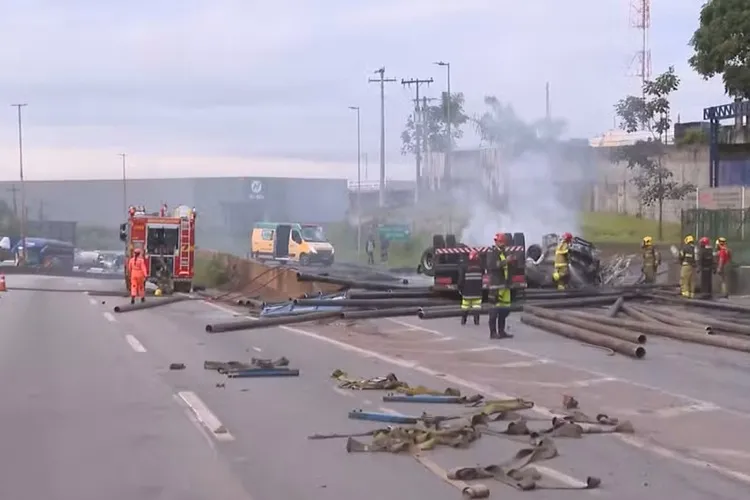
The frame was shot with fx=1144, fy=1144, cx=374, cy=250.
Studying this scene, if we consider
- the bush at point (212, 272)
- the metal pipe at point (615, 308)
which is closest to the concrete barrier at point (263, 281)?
the bush at point (212, 272)

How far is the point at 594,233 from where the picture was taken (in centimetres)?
5059

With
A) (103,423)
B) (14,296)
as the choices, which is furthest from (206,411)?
(14,296)

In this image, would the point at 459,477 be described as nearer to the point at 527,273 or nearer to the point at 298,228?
the point at 527,273

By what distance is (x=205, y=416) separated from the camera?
1177cm

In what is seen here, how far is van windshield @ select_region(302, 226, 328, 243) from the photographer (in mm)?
56062

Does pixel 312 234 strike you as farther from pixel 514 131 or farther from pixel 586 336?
pixel 586 336

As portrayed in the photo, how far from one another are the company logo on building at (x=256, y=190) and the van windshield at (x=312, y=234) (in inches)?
1616

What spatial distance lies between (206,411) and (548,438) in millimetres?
3844

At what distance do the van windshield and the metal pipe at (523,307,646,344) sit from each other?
106ft

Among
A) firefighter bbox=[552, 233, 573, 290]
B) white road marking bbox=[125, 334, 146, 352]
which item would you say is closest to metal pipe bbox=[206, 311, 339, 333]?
white road marking bbox=[125, 334, 146, 352]

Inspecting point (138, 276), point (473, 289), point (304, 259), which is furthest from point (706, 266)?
point (304, 259)

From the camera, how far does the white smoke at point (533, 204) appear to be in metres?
43.0

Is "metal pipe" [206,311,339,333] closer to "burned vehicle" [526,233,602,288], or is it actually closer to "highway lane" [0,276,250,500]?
"highway lane" [0,276,250,500]

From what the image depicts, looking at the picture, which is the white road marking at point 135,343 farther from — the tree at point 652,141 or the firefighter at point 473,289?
the tree at point 652,141
